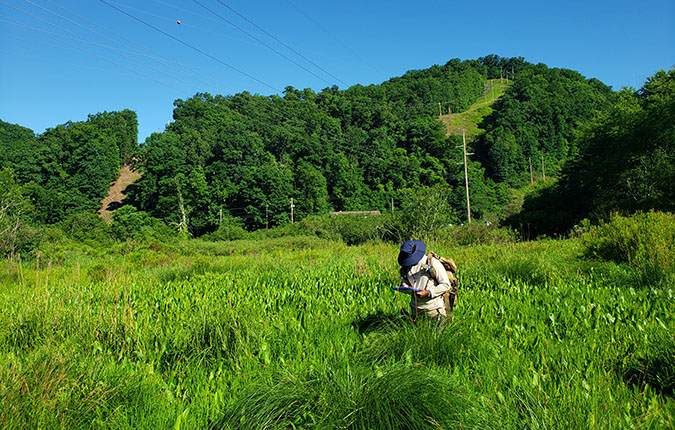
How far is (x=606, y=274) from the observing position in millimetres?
7480

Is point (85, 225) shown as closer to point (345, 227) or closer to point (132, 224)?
point (132, 224)

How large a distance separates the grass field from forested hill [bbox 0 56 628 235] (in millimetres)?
53216

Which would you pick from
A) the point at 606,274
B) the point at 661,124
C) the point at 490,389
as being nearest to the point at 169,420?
the point at 490,389

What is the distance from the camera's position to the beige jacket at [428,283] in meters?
3.90

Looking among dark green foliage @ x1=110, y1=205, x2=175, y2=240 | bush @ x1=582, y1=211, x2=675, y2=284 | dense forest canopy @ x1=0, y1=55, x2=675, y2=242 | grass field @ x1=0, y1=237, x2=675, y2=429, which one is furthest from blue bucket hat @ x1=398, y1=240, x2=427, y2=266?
dark green foliage @ x1=110, y1=205, x2=175, y2=240

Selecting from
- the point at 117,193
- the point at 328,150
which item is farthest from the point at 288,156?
the point at 117,193

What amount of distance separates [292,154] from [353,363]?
284ft

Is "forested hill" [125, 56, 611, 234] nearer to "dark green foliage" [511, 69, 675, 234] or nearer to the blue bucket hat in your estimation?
"dark green foliage" [511, 69, 675, 234]

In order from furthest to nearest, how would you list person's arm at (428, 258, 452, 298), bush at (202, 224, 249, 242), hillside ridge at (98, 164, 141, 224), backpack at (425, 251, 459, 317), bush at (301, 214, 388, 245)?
1. hillside ridge at (98, 164, 141, 224)
2. bush at (202, 224, 249, 242)
3. bush at (301, 214, 388, 245)
4. backpack at (425, 251, 459, 317)
5. person's arm at (428, 258, 452, 298)

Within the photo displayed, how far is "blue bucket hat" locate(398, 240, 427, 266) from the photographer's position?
390 cm

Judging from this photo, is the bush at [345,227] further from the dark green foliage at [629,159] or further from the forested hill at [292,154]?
the dark green foliage at [629,159]

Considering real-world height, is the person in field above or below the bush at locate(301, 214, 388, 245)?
above

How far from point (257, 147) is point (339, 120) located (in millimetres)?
32224

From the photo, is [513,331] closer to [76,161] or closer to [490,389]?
[490,389]
